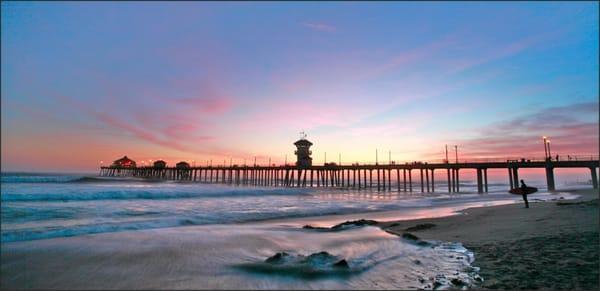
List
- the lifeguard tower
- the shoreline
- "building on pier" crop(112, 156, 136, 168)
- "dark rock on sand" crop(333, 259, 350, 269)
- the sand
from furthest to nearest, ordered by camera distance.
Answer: "building on pier" crop(112, 156, 136, 168) < the lifeguard tower < "dark rock on sand" crop(333, 259, 350, 269) < the shoreline < the sand

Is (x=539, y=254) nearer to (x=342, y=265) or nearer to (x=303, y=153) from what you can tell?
(x=342, y=265)

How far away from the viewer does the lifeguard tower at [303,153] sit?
5541cm

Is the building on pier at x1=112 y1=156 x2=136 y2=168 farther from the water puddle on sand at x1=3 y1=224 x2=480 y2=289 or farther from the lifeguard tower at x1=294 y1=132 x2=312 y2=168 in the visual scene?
the water puddle on sand at x1=3 y1=224 x2=480 y2=289

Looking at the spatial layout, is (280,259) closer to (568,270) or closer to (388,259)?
(388,259)

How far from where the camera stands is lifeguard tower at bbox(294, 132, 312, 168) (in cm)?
5541

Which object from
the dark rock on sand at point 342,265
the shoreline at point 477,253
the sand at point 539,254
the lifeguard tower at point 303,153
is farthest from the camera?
the lifeguard tower at point 303,153

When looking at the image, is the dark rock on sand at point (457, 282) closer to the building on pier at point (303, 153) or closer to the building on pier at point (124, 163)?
the building on pier at point (303, 153)

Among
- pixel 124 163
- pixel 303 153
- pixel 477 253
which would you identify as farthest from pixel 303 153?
pixel 124 163

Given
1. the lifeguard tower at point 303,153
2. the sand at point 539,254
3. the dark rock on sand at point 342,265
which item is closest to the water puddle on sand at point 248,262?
the dark rock on sand at point 342,265

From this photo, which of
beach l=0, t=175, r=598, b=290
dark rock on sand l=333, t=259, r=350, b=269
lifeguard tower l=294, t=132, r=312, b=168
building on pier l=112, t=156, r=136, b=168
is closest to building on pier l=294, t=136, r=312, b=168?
lifeguard tower l=294, t=132, r=312, b=168

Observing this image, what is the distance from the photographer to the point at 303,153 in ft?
184

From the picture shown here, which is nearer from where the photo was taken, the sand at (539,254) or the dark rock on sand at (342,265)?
the sand at (539,254)

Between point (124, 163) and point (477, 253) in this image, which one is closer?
point (477, 253)

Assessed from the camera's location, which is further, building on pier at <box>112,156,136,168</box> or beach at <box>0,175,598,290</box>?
building on pier at <box>112,156,136,168</box>
